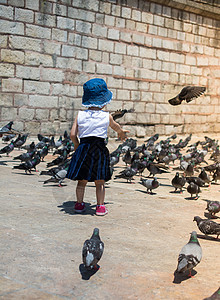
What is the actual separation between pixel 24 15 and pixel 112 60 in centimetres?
362

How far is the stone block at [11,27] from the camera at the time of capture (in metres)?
12.2

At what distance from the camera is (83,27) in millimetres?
13977

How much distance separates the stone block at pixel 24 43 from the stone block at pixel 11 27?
142 millimetres

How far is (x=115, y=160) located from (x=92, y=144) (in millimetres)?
4286

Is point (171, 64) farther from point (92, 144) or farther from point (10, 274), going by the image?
point (10, 274)

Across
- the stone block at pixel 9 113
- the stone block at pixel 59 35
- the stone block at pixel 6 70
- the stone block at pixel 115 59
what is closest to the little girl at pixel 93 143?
the stone block at pixel 9 113

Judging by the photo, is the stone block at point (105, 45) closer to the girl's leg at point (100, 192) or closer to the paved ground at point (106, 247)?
the paved ground at point (106, 247)

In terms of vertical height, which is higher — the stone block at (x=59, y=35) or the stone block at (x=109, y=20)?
the stone block at (x=109, y=20)

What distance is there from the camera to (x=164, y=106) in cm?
1695

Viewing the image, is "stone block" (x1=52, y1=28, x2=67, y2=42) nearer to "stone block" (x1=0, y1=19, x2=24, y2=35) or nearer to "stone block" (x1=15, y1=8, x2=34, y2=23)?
"stone block" (x1=15, y1=8, x2=34, y2=23)

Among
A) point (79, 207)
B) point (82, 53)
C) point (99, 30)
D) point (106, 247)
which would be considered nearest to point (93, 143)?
point (79, 207)

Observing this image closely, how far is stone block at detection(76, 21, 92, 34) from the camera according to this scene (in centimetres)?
1383

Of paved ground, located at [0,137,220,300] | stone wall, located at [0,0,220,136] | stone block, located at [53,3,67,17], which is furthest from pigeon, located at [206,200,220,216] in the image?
stone block, located at [53,3,67,17]

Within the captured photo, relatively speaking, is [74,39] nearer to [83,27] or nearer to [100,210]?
[83,27]
